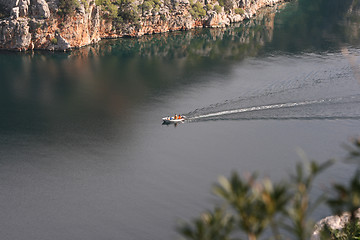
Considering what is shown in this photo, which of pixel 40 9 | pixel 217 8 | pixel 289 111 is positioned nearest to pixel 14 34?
pixel 40 9

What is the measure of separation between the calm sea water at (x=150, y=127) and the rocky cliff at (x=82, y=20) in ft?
18.2

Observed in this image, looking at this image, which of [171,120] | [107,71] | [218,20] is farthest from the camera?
[218,20]

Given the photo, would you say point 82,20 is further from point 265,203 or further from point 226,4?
point 265,203

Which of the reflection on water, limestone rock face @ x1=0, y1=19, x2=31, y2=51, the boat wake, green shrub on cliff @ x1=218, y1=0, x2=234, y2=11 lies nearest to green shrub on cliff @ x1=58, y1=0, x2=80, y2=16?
limestone rock face @ x1=0, y1=19, x2=31, y2=51

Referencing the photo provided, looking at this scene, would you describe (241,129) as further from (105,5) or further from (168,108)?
(105,5)

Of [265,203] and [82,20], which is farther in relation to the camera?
[82,20]

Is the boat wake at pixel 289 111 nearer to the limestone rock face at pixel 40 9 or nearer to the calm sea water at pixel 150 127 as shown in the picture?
the calm sea water at pixel 150 127

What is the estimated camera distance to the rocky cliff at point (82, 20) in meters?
140

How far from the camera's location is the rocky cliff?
14025cm

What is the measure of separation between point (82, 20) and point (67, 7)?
19.0 ft

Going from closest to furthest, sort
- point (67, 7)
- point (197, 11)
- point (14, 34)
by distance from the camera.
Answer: point (14, 34) < point (67, 7) < point (197, 11)

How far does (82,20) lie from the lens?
145250 millimetres

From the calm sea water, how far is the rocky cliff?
5.53 m

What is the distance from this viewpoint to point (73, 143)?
8150 centimetres
